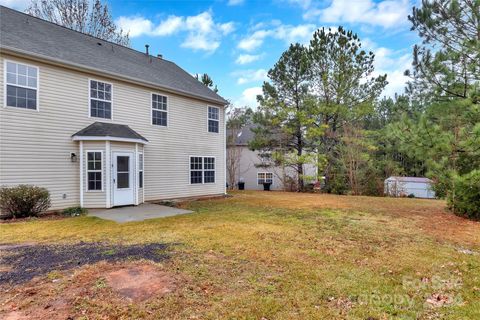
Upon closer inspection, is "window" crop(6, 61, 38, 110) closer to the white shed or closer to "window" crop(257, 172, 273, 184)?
the white shed

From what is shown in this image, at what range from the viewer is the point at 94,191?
9.52m

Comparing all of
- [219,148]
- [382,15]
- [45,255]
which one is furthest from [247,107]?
[45,255]

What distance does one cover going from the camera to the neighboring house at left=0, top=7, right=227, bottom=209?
328 inches

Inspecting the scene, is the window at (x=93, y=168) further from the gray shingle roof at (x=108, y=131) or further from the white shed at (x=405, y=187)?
the white shed at (x=405, y=187)

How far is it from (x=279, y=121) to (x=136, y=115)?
990 centimetres

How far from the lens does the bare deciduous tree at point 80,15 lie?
1739cm

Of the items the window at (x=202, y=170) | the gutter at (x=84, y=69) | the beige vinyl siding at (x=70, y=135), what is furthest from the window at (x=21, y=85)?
the window at (x=202, y=170)

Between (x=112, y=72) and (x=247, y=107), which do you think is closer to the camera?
(x=112, y=72)

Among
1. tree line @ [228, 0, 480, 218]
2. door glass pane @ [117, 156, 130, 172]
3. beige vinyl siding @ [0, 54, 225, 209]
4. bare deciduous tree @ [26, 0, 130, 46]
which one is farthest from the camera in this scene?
bare deciduous tree @ [26, 0, 130, 46]

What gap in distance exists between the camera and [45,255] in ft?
15.6

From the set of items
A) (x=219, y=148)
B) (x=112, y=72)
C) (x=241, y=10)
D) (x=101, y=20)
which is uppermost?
(x=101, y=20)

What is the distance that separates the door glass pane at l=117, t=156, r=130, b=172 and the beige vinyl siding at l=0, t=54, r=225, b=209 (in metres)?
1.25

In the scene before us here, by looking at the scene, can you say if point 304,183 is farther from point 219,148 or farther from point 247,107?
point 247,107

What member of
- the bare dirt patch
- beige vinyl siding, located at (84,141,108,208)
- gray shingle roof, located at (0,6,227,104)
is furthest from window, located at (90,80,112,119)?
the bare dirt patch
